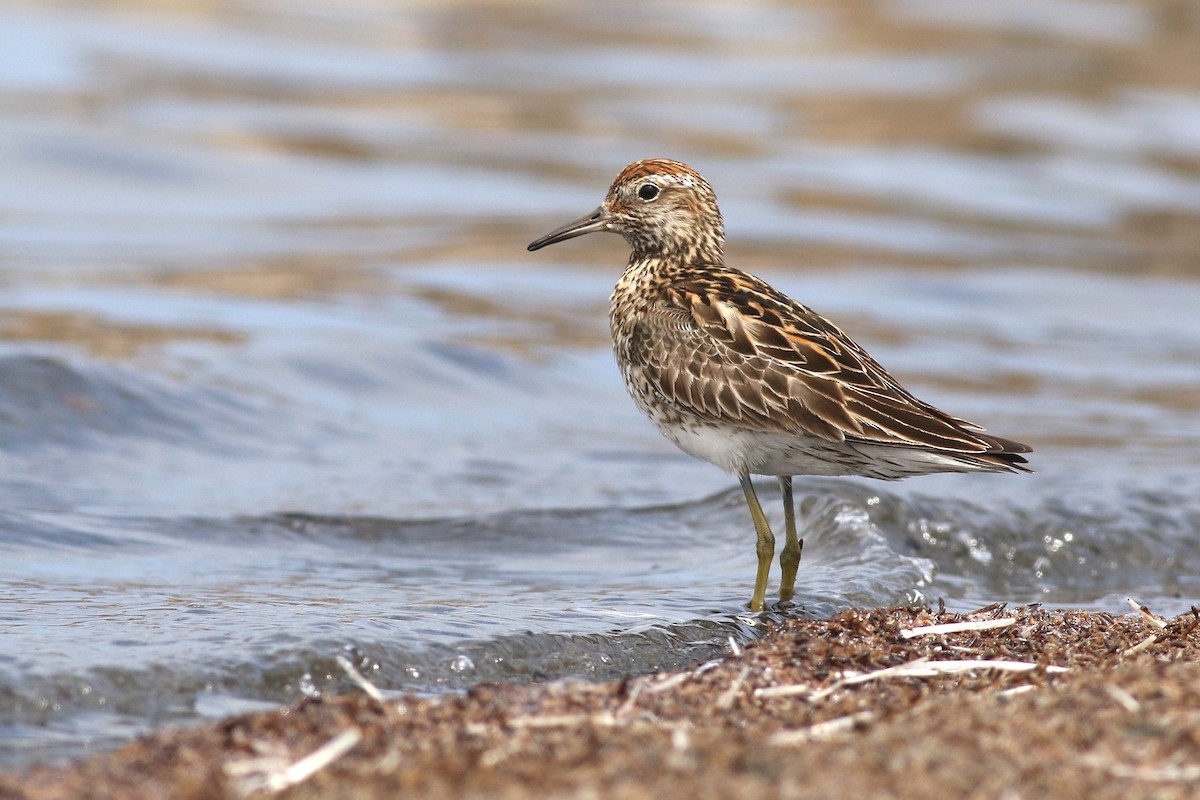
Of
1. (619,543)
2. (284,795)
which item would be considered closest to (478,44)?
(619,543)

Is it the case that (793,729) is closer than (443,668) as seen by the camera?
Yes

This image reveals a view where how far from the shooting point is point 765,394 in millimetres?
7270

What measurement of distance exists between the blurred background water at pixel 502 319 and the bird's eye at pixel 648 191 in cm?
189

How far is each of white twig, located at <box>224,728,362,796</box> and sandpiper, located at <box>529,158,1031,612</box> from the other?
3009mm

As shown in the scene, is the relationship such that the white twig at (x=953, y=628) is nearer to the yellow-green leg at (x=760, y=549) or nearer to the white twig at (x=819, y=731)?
the white twig at (x=819, y=731)

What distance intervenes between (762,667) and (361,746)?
1.68 metres

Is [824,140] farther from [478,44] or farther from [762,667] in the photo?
[762,667]

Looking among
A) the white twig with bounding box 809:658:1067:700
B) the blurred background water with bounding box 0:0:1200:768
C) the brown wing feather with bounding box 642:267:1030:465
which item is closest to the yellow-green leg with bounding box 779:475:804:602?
the blurred background water with bounding box 0:0:1200:768

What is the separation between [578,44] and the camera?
29.3 meters

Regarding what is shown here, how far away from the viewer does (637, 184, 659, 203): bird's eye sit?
8430 millimetres

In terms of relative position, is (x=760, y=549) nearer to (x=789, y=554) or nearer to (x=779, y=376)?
(x=789, y=554)

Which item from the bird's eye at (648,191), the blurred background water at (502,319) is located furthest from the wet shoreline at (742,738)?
the bird's eye at (648,191)

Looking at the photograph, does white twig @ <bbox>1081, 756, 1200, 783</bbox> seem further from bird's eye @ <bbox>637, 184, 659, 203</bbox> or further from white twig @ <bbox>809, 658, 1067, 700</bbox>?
bird's eye @ <bbox>637, 184, 659, 203</bbox>

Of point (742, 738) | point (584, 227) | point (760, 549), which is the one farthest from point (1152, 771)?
point (584, 227)
